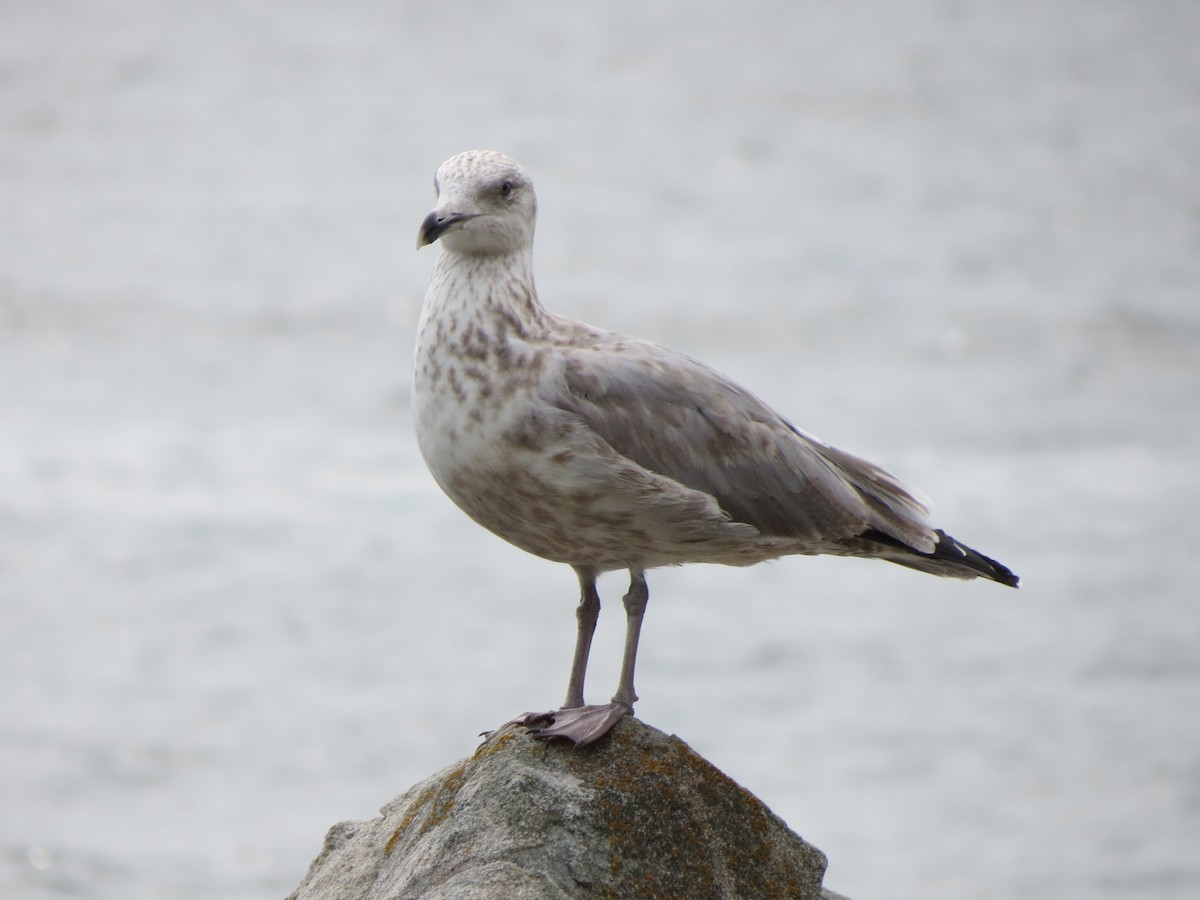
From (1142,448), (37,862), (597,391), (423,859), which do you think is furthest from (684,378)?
(1142,448)

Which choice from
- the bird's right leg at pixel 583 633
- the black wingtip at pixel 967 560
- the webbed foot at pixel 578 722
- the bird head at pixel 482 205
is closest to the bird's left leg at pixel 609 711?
the webbed foot at pixel 578 722

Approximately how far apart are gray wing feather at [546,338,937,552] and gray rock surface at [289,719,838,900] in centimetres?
94

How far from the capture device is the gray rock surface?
5512 mm

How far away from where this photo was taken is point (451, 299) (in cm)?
596

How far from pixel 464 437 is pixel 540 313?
0.66 m

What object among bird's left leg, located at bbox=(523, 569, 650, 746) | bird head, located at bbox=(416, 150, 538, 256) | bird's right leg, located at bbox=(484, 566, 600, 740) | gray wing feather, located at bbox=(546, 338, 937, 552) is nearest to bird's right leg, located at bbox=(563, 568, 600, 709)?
bird's right leg, located at bbox=(484, 566, 600, 740)

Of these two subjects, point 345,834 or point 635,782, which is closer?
point 635,782

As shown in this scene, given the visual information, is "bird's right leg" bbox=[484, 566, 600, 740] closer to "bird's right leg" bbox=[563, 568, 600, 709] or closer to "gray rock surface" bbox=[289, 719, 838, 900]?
"bird's right leg" bbox=[563, 568, 600, 709]

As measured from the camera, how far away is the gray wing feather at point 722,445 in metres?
5.88

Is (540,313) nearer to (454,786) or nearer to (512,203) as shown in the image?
(512,203)

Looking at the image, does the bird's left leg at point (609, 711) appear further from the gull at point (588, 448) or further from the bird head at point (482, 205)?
the bird head at point (482, 205)

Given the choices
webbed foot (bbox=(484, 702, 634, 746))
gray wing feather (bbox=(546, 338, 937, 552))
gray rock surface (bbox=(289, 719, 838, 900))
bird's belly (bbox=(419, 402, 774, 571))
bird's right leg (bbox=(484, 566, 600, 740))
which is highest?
gray wing feather (bbox=(546, 338, 937, 552))

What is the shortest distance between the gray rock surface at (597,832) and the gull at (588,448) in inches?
5.9

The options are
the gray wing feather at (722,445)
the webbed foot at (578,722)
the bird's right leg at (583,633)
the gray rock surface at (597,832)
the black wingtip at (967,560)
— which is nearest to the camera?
the gray rock surface at (597,832)
